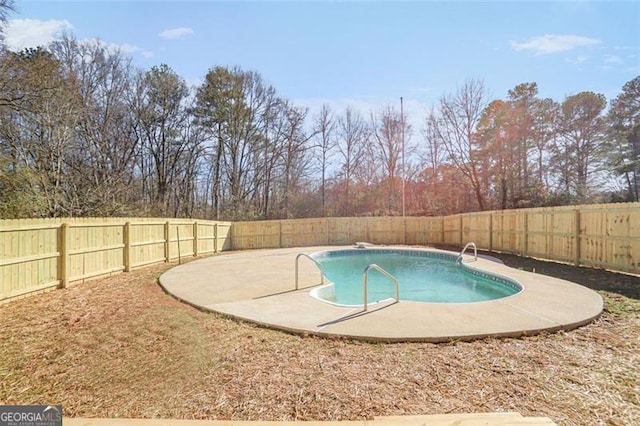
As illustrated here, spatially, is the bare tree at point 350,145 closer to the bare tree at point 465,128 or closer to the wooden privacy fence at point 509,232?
the bare tree at point 465,128

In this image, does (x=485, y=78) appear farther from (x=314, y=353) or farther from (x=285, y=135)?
(x=314, y=353)

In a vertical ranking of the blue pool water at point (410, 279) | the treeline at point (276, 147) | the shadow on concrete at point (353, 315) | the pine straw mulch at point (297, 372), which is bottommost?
the blue pool water at point (410, 279)

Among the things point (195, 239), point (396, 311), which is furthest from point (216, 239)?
point (396, 311)

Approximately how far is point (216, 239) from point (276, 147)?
33.9 ft

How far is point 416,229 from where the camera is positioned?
1636 centimetres

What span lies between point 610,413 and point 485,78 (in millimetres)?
21827

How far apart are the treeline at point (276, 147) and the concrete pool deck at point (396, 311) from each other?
8.18 meters

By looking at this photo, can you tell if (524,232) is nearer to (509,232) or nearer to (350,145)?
(509,232)

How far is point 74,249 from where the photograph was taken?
659 cm

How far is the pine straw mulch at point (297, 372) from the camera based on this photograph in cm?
236

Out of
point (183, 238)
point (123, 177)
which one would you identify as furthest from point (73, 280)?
point (123, 177)

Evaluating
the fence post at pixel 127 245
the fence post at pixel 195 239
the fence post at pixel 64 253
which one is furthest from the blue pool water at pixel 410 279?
the fence post at pixel 127 245

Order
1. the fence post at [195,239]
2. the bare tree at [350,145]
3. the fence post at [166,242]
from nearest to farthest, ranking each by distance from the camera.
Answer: the fence post at [166,242], the fence post at [195,239], the bare tree at [350,145]

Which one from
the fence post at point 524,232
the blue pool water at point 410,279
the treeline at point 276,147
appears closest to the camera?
the blue pool water at point 410,279
